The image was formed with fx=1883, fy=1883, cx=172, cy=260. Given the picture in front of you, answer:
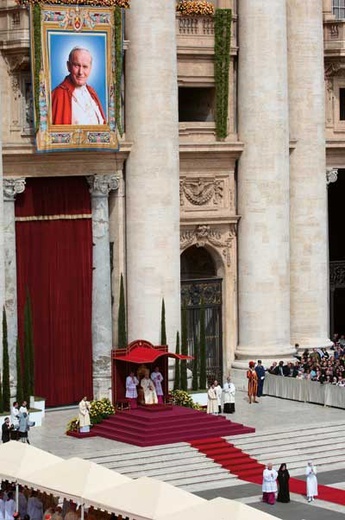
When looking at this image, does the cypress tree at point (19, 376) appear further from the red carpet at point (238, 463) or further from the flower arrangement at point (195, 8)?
the flower arrangement at point (195, 8)

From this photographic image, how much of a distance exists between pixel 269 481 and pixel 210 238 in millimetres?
19660

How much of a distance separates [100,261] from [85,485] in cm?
2319

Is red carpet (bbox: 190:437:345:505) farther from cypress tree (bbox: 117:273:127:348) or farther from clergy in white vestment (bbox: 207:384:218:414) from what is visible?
cypress tree (bbox: 117:273:127:348)

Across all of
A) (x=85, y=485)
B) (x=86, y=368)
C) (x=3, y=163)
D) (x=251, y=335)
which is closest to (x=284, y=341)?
(x=251, y=335)

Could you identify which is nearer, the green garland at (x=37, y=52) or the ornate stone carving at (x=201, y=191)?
the green garland at (x=37, y=52)

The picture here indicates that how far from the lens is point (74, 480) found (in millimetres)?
48531

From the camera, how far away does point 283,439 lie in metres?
64.7

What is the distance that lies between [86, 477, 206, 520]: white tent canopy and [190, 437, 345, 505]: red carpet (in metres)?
→ 12.8

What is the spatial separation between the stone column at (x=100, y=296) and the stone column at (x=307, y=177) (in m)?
10.1

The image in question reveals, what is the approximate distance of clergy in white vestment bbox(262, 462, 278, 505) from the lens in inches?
2261

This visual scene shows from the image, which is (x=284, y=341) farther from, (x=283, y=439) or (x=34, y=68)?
(x=34, y=68)

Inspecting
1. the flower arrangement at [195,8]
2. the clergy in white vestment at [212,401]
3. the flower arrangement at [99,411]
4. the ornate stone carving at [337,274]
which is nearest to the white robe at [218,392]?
the clergy in white vestment at [212,401]

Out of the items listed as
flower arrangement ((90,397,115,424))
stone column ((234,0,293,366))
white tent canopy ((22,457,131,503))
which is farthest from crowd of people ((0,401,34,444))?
stone column ((234,0,293,366))

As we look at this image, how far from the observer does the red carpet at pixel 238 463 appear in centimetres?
5950
